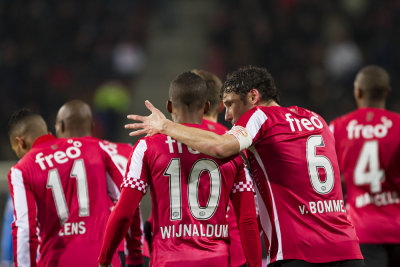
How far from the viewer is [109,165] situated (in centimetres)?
502

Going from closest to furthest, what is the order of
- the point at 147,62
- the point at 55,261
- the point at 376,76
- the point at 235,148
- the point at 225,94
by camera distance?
the point at 235,148, the point at 225,94, the point at 55,261, the point at 376,76, the point at 147,62

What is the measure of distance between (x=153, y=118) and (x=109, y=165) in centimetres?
108

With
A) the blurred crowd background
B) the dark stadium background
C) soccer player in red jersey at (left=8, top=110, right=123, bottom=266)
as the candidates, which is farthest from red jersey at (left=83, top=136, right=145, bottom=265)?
the blurred crowd background

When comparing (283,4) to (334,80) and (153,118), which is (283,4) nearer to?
(334,80)

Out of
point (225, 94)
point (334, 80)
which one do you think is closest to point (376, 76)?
point (225, 94)

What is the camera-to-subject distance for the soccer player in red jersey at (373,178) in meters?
5.61

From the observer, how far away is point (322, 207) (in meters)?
4.07

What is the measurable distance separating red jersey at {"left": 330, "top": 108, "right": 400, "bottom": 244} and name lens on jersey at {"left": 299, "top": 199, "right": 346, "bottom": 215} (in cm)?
164

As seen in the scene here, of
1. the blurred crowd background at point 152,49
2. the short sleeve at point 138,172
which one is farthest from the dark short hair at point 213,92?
the blurred crowd background at point 152,49

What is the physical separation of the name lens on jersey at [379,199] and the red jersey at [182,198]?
82.9 inches

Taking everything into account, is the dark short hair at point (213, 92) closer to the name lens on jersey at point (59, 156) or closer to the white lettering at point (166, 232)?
the name lens on jersey at point (59, 156)

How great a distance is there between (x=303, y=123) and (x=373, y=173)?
1.73 meters

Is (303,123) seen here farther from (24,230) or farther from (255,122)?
(24,230)

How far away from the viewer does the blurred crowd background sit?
555 inches
